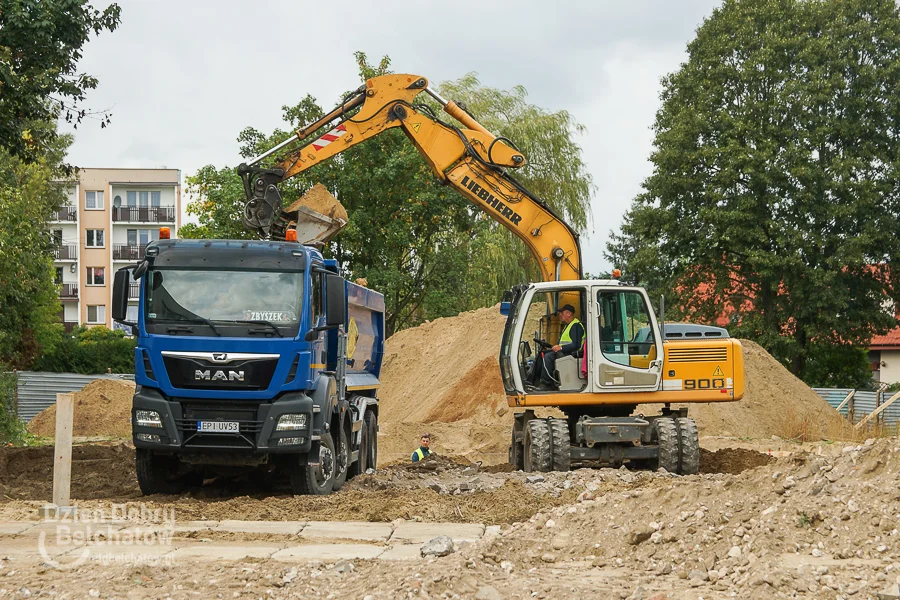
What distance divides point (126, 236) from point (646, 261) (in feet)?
149

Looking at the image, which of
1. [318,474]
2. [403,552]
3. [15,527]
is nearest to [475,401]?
[318,474]

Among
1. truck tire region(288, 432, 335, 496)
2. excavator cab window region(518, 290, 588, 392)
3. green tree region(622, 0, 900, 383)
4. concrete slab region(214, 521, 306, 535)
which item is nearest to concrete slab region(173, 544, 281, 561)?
concrete slab region(214, 521, 306, 535)

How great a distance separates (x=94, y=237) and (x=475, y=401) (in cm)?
5158

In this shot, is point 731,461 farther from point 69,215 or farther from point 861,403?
point 69,215

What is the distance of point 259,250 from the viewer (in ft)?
38.1

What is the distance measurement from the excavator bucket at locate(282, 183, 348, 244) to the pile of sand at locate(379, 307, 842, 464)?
7.35 meters

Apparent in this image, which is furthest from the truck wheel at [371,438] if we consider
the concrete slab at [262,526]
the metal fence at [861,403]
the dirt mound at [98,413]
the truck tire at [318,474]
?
the metal fence at [861,403]

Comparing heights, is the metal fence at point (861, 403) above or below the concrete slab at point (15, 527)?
above

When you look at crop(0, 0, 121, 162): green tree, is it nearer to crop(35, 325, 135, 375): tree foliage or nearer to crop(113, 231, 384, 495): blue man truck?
crop(113, 231, 384, 495): blue man truck

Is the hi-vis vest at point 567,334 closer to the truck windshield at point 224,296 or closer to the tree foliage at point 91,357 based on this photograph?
the truck windshield at point 224,296

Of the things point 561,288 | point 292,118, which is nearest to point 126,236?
point 292,118

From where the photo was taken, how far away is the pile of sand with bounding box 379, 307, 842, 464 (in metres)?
23.1

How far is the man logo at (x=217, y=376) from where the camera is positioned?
1112cm

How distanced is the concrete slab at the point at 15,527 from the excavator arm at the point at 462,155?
7.48 meters
